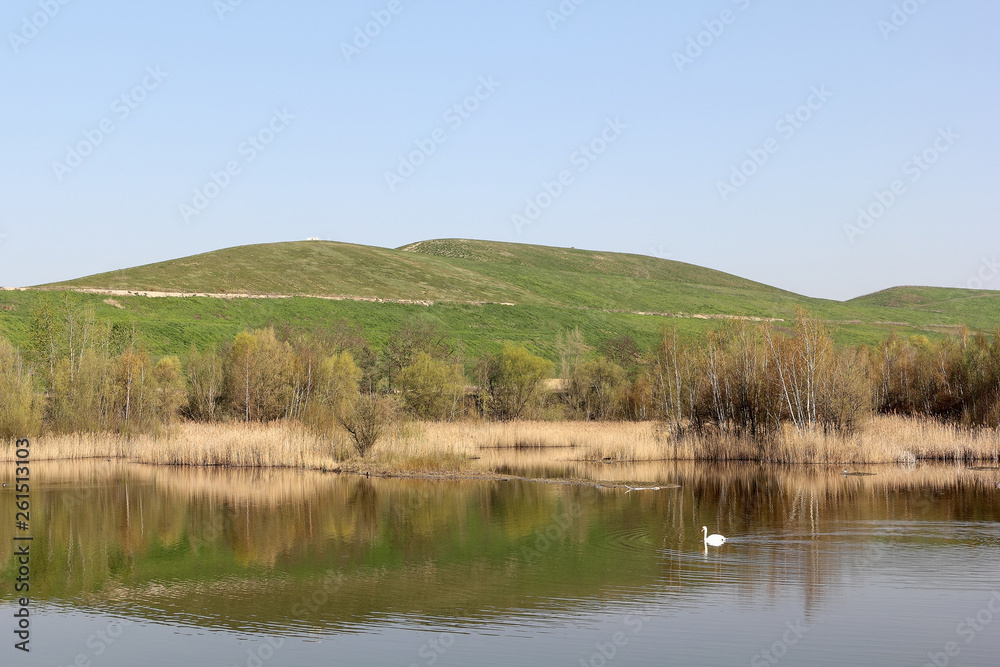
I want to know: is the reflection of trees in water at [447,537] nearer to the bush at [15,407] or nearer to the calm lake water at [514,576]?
the calm lake water at [514,576]

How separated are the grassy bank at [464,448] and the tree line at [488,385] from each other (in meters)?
0.91

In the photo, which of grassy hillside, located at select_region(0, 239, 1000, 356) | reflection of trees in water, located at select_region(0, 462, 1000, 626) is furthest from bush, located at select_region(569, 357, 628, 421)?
reflection of trees in water, located at select_region(0, 462, 1000, 626)

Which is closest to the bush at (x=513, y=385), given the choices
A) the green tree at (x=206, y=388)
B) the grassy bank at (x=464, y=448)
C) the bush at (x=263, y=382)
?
the bush at (x=263, y=382)

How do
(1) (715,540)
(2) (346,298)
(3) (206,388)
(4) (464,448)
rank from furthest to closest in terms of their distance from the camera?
(2) (346,298) → (3) (206,388) → (4) (464,448) → (1) (715,540)

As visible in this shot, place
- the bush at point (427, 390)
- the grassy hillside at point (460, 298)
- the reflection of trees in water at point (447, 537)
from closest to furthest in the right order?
the reflection of trees in water at point (447, 537), the bush at point (427, 390), the grassy hillside at point (460, 298)

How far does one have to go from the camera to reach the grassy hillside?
311ft

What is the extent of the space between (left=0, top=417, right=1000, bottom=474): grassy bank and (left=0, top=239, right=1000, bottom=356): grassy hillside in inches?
1440

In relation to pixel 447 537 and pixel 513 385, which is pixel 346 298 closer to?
pixel 513 385

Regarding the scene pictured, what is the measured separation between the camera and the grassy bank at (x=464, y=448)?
3525cm

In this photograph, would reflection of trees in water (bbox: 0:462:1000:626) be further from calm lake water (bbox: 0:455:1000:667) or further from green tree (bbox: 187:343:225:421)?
green tree (bbox: 187:343:225:421)

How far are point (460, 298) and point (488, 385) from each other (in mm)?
58417

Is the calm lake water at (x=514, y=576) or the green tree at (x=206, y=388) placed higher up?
the green tree at (x=206, y=388)

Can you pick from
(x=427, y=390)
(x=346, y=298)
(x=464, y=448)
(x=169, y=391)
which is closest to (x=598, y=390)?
(x=427, y=390)

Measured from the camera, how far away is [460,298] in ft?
393
